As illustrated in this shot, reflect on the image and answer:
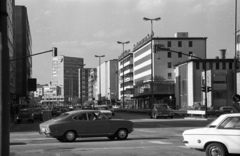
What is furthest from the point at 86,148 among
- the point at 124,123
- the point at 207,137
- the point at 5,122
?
the point at 5,122

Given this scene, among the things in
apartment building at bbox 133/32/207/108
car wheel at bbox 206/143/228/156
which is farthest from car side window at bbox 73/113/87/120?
apartment building at bbox 133/32/207/108

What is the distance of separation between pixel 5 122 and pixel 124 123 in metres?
14.1

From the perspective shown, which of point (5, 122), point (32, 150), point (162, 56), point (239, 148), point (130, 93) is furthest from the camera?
point (130, 93)

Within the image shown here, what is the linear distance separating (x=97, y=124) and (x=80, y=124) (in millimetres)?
781

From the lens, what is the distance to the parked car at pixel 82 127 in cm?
1942

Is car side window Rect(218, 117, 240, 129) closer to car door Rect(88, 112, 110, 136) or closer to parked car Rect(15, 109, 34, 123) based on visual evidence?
car door Rect(88, 112, 110, 136)

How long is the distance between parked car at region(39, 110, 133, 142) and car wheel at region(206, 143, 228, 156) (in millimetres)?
8450

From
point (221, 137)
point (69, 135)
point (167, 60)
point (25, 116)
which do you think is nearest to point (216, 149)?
point (221, 137)

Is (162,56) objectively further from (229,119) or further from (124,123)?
(229,119)

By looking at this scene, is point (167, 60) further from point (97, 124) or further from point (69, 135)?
point (69, 135)

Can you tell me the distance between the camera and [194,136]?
1257 cm

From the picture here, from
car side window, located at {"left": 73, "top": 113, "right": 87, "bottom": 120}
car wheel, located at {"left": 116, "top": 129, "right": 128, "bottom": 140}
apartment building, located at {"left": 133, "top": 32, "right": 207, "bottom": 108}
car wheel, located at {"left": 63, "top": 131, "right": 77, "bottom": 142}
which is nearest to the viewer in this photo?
car wheel, located at {"left": 63, "top": 131, "right": 77, "bottom": 142}

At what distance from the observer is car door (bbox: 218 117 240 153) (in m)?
11.9

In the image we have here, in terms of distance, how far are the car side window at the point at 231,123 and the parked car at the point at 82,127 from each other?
862cm
